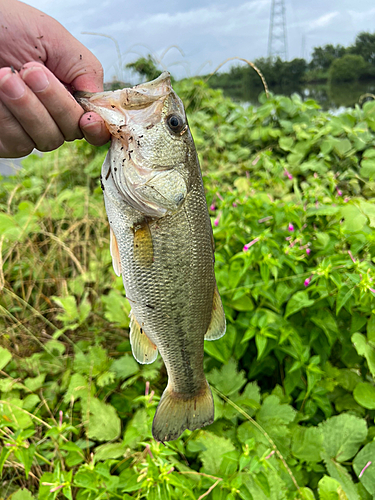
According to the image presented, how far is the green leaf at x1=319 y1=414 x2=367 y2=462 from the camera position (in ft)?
6.71

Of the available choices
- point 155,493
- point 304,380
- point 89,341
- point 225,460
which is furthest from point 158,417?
point 89,341

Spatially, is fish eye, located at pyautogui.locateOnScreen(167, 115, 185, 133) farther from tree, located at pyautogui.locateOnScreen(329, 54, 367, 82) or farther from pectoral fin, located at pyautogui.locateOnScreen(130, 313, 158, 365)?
tree, located at pyautogui.locateOnScreen(329, 54, 367, 82)

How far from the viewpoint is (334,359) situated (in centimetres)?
259

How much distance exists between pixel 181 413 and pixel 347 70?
3679 cm

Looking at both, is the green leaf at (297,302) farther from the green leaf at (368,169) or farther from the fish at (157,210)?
the green leaf at (368,169)

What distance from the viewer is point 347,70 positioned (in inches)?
1214

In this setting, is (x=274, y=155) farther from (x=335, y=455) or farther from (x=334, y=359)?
(x=335, y=455)

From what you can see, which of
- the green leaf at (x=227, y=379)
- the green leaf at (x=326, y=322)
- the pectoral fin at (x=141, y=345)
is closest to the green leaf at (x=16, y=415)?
the pectoral fin at (x=141, y=345)

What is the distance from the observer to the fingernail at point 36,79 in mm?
1144

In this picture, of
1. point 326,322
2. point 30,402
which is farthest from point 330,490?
point 30,402

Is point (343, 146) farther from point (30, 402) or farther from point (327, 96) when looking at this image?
point (327, 96)

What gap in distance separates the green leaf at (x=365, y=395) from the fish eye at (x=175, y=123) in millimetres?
1967

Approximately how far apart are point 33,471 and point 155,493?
4.08 ft

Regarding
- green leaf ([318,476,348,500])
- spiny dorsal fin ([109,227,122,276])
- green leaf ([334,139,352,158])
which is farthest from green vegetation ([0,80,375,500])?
green leaf ([334,139,352,158])
